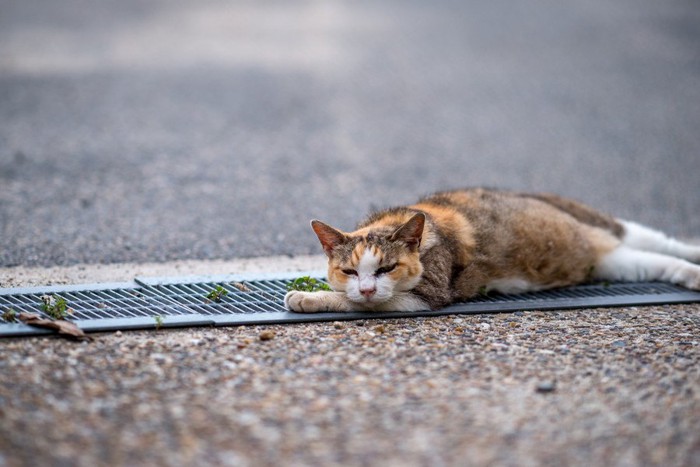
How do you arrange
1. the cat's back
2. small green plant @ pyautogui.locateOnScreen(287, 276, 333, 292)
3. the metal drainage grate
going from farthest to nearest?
the cat's back, small green plant @ pyautogui.locateOnScreen(287, 276, 333, 292), the metal drainage grate

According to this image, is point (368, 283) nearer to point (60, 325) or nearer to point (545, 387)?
point (545, 387)

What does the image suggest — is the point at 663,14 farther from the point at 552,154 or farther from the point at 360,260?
the point at 360,260

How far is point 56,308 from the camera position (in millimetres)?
4113

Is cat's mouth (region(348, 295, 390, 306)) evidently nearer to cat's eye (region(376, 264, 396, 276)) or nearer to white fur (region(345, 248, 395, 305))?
white fur (region(345, 248, 395, 305))

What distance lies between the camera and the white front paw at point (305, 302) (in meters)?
4.30

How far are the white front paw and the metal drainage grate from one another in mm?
41

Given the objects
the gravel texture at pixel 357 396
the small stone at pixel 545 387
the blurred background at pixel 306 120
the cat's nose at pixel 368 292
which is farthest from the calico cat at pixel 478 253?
the blurred background at pixel 306 120

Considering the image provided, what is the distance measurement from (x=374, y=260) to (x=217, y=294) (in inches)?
37.6

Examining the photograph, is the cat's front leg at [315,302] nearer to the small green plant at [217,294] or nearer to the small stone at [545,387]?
the small green plant at [217,294]

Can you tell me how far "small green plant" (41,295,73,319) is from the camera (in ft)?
13.4

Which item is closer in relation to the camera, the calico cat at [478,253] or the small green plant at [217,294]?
the calico cat at [478,253]

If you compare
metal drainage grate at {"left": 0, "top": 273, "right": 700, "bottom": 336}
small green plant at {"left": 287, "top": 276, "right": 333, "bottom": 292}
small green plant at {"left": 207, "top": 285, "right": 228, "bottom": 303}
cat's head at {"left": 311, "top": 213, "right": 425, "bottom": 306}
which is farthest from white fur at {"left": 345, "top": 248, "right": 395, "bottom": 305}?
small green plant at {"left": 207, "top": 285, "right": 228, "bottom": 303}

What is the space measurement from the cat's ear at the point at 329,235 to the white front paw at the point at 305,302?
12.2 inches

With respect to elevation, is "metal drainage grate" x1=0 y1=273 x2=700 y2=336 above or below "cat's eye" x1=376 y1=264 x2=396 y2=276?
below
